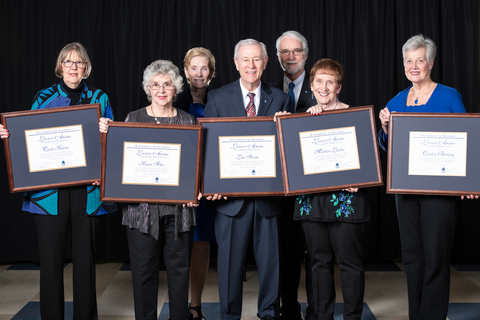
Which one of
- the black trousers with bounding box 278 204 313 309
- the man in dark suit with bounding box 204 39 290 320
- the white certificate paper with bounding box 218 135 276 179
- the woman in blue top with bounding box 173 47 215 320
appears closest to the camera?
the white certificate paper with bounding box 218 135 276 179

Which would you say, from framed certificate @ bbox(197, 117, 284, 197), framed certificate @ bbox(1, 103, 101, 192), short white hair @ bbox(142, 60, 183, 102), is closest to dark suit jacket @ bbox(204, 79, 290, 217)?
framed certificate @ bbox(197, 117, 284, 197)

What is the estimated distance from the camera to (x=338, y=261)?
237 centimetres

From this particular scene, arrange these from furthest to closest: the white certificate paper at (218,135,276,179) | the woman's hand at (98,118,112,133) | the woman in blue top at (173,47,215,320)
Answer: the woman in blue top at (173,47,215,320), the white certificate paper at (218,135,276,179), the woman's hand at (98,118,112,133)

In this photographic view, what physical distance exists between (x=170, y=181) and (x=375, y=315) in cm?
180

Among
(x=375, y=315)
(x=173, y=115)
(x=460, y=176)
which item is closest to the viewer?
(x=460, y=176)

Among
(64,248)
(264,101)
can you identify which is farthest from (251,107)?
(64,248)

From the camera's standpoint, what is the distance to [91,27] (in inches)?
166

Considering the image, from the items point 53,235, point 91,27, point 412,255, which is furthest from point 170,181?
point 91,27

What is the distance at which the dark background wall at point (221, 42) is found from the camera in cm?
418

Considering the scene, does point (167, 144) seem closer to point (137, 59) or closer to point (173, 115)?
point (173, 115)

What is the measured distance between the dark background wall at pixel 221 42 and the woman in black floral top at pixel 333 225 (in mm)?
1969

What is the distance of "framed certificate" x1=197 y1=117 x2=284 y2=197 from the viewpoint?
2.34 metres

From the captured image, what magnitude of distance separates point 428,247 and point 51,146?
2.20 m

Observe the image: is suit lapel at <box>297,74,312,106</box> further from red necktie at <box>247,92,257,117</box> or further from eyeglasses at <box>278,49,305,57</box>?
red necktie at <box>247,92,257,117</box>
